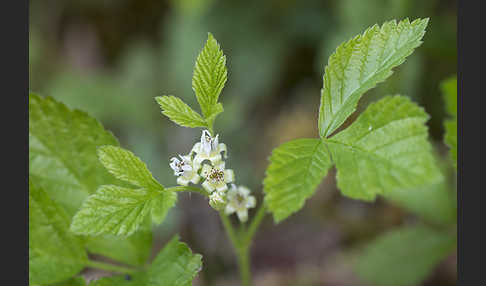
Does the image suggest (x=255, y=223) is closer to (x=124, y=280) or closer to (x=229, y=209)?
(x=229, y=209)

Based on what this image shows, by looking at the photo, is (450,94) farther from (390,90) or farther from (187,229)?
(187,229)

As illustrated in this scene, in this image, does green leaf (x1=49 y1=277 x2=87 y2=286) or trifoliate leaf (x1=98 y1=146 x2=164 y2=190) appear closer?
trifoliate leaf (x1=98 y1=146 x2=164 y2=190)

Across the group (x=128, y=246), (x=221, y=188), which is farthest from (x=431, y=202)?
(x=128, y=246)

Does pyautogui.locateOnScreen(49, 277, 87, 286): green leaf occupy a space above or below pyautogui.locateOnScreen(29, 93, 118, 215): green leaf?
below

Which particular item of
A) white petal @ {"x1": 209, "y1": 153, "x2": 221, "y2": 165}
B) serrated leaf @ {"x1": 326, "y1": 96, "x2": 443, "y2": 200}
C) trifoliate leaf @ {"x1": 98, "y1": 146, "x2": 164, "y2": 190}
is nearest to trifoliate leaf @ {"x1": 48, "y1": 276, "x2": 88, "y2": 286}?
trifoliate leaf @ {"x1": 98, "y1": 146, "x2": 164, "y2": 190}

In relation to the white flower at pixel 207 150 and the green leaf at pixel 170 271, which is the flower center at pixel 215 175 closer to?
the white flower at pixel 207 150

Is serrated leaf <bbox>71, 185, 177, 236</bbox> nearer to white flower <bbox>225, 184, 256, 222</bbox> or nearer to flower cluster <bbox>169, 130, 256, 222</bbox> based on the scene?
flower cluster <bbox>169, 130, 256, 222</bbox>

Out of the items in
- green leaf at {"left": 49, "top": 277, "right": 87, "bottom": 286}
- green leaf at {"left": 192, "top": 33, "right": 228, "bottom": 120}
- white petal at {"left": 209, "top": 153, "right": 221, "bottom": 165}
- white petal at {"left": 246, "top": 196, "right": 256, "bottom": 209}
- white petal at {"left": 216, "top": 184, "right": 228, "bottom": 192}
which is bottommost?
green leaf at {"left": 49, "top": 277, "right": 87, "bottom": 286}
